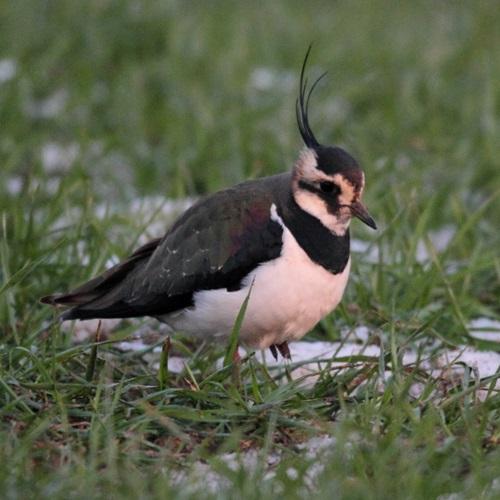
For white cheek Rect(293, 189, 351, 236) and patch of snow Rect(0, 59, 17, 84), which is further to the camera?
patch of snow Rect(0, 59, 17, 84)

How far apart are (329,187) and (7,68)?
3.68 m

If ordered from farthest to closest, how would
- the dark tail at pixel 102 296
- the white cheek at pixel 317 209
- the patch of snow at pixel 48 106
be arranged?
the patch of snow at pixel 48 106 → the dark tail at pixel 102 296 → the white cheek at pixel 317 209

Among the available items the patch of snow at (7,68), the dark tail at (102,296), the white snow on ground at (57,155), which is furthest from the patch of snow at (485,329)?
the patch of snow at (7,68)

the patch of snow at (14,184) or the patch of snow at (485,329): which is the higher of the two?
the patch of snow at (14,184)

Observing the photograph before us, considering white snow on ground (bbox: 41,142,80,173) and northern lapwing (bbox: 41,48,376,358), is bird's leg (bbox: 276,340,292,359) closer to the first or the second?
northern lapwing (bbox: 41,48,376,358)

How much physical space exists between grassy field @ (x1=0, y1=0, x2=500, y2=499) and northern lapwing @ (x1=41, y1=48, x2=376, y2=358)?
19cm

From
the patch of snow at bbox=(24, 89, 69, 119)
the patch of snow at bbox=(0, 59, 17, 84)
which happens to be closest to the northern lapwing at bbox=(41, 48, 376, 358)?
the patch of snow at bbox=(24, 89, 69, 119)

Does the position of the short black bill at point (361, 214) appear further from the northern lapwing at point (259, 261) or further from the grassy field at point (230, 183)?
the grassy field at point (230, 183)

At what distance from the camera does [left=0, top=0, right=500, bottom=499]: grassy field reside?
12.3 feet

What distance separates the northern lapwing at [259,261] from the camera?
14.9 feet

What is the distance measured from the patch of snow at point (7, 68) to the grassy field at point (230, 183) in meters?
0.01

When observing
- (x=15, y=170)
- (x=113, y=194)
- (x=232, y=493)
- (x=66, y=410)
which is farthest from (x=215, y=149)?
(x=232, y=493)

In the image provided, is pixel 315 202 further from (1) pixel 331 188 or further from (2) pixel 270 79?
(2) pixel 270 79

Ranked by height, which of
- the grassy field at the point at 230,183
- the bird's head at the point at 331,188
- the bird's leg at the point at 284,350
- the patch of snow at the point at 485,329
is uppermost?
the bird's head at the point at 331,188
